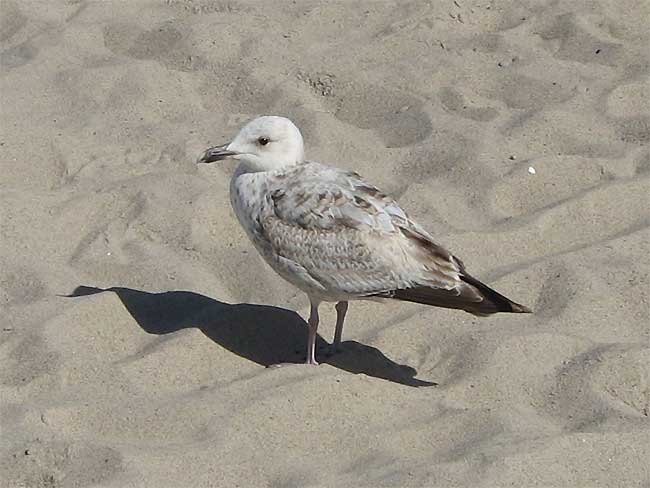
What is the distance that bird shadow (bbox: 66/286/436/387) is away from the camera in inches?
215

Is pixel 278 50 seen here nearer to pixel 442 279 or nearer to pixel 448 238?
pixel 448 238

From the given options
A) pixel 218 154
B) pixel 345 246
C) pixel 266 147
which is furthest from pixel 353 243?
pixel 218 154

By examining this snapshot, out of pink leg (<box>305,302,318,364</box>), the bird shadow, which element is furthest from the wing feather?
the bird shadow

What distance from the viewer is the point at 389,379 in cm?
529

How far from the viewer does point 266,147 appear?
5.53 meters

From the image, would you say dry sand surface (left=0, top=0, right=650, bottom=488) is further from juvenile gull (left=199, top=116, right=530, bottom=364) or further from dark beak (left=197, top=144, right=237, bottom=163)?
dark beak (left=197, top=144, right=237, bottom=163)

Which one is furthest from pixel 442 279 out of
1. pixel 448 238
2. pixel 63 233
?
pixel 63 233

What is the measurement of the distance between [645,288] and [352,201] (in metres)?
1.38

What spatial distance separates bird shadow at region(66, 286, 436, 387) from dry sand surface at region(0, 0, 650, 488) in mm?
12

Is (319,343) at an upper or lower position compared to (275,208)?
lower

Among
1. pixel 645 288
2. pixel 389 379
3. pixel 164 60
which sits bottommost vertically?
pixel 164 60

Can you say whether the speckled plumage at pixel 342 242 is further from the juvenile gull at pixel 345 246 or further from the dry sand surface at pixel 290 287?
the dry sand surface at pixel 290 287

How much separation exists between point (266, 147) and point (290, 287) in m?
0.75

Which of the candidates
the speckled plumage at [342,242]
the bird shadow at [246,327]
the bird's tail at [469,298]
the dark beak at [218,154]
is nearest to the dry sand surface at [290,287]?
the bird shadow at [246,327]
